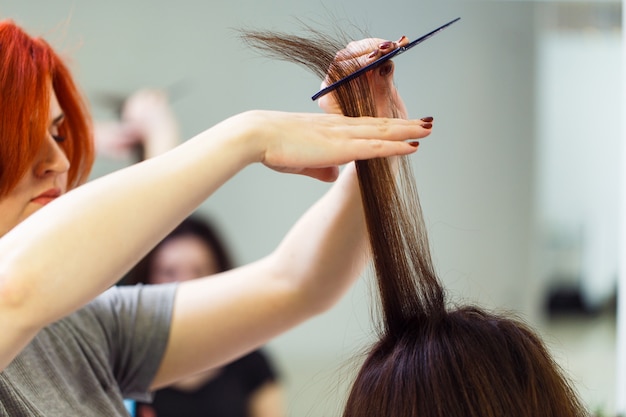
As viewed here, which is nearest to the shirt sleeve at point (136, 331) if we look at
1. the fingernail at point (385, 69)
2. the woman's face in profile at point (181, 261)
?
the fingernail at point (385, 69)

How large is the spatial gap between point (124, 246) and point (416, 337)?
1.07 ft

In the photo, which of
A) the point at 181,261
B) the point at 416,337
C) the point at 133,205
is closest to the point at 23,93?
the point at 133,205

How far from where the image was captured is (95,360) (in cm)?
108

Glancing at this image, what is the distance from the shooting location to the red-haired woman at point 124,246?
0.74 meters

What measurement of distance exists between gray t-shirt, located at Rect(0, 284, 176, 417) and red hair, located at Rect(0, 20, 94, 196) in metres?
0.23

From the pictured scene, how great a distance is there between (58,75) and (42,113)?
138mm

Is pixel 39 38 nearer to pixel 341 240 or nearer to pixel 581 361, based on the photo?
pixel 341 240

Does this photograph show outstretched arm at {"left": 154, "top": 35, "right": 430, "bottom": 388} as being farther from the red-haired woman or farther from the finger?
the finger

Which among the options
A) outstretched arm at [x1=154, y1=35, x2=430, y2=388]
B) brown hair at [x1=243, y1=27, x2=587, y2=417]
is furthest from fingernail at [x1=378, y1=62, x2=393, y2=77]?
outstretched arm at [x1=154, y1=35, x2=430, y2=388]

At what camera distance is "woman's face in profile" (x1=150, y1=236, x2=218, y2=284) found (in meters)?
2.39

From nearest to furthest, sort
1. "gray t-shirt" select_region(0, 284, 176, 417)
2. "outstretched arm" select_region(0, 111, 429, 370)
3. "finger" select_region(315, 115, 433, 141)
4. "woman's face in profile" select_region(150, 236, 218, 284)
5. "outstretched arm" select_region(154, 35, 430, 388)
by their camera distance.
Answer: "outstretched arm" select_region(0, 111, 429, 370)
"finger" select_region(315, 115, 433, 141)
"gray t-shirt" select_region(0, 284, 176, 417)
"outstretched arm" select_region(154, 35, 430, 388)
"woman's face in profile" select_region(150, 236, 218, 284)

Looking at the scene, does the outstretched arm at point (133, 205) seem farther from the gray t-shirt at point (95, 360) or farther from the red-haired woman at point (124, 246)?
the gray t-shirt at point (95, 360)

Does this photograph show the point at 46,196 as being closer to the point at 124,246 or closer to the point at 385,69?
the point at 124,246

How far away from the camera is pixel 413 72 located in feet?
8.36
